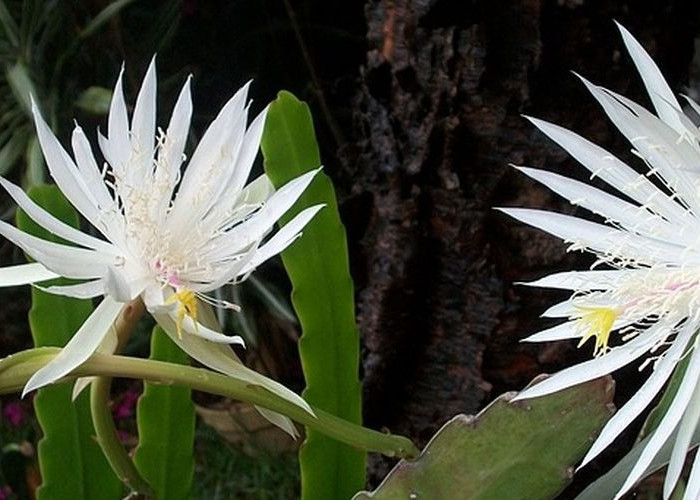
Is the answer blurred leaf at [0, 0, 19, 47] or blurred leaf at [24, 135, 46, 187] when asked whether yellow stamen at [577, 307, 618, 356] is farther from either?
blurred leaf at [0, 0, 19, 47]

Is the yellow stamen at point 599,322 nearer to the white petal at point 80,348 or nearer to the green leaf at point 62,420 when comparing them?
the white petal at point 80,348

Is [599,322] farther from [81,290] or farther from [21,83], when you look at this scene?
[21,83]

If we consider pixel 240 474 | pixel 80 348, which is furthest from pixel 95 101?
pixel 80 348

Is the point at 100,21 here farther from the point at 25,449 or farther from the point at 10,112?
the point at 25,449

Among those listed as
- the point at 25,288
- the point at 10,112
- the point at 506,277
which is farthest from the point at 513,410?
the point at 25,288

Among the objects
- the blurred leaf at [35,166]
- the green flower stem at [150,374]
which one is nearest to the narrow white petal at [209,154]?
the green flower stem at [150,374]

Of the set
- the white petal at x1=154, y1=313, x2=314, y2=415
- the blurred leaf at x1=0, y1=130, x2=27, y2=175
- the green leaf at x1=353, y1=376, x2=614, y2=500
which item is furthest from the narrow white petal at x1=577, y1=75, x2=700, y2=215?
the blurred leaf at x1=0, y1=130, x2=27, y2=175

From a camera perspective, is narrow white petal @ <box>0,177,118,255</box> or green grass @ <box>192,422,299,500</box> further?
green grass @ <box>192,422,299,500</box>

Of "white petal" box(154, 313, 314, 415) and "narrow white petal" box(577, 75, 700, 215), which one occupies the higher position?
"narrow white petal" box(577, 75, 700, 215)
